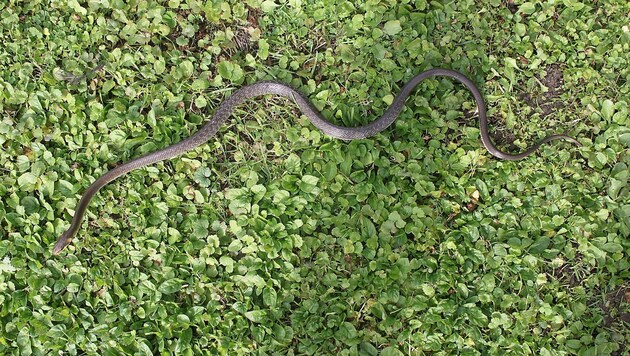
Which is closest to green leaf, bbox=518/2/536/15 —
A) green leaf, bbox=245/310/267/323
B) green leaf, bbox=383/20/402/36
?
green leaf, bbox=383/20/402/36

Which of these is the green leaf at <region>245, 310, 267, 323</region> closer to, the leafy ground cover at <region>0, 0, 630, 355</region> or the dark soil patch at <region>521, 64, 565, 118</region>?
the leafy ground cover at <region>0, 0, 630, 355</region>

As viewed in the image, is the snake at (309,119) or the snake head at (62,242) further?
the snake at (309,119)

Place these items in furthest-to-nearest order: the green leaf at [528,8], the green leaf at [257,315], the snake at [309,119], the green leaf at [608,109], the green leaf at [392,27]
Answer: the green leaf at [528,8] < the green leaf at [392,27] < the green leaf at [608,109] < the snake at [309,119] < the green leaf at [257,315]

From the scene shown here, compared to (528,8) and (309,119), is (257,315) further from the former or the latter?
(528,8)

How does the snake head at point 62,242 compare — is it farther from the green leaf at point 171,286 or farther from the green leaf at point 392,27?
the green leaf at point 392,27

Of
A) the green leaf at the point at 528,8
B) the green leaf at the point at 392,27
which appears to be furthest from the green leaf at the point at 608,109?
the green leaf at the point at 392,27

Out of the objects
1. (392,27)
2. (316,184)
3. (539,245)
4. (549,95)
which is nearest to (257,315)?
(316,184)

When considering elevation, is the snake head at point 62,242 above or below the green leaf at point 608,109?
below
